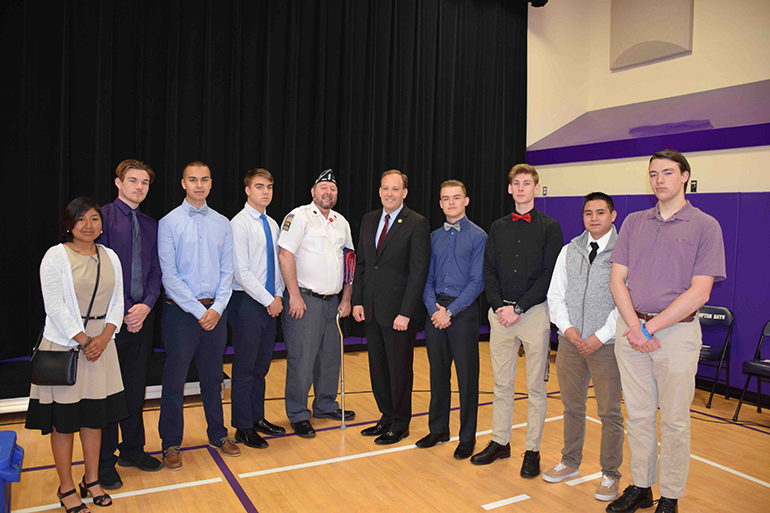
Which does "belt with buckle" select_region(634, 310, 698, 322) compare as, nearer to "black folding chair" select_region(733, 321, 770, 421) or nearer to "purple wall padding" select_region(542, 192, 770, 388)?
"black folding chair" select_region(733, 321, 770, 421)

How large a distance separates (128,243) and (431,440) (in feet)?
7.96

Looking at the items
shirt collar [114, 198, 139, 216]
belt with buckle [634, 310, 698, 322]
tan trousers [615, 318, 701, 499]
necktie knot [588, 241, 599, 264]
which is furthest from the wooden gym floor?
shirt collar [114, 198, 139, 216]

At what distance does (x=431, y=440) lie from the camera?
387 cm

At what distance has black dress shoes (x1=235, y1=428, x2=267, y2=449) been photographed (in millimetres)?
3791

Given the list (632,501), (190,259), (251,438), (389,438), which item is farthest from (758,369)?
(190,259)

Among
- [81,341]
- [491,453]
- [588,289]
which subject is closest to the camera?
[81,341]

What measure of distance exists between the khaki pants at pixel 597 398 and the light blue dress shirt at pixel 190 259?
2.22m

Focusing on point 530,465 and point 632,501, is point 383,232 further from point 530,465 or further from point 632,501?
point 632,501

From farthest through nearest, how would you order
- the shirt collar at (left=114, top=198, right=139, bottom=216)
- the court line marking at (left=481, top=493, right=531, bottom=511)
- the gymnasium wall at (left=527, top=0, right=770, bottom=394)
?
the gymnasium wall at (left=527, top=0, right=770, bottom=394) → the shirt collar at (left=114, top=198, right=139, bottom=216) → the court line marking at (left=481, top=493, right=531, bottom=511)

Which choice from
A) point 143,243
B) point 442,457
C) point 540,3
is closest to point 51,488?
point 143,243

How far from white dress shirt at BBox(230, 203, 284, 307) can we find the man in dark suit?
70 centimetres

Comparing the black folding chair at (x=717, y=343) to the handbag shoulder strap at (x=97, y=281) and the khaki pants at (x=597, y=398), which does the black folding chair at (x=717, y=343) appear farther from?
the handbag shoulder strap at (x=97, y=281)

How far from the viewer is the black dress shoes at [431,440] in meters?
3.85

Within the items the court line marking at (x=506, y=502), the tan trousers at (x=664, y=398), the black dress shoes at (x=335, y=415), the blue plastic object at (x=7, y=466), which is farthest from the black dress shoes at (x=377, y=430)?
the blue plastic object at (x=7, y=466)
